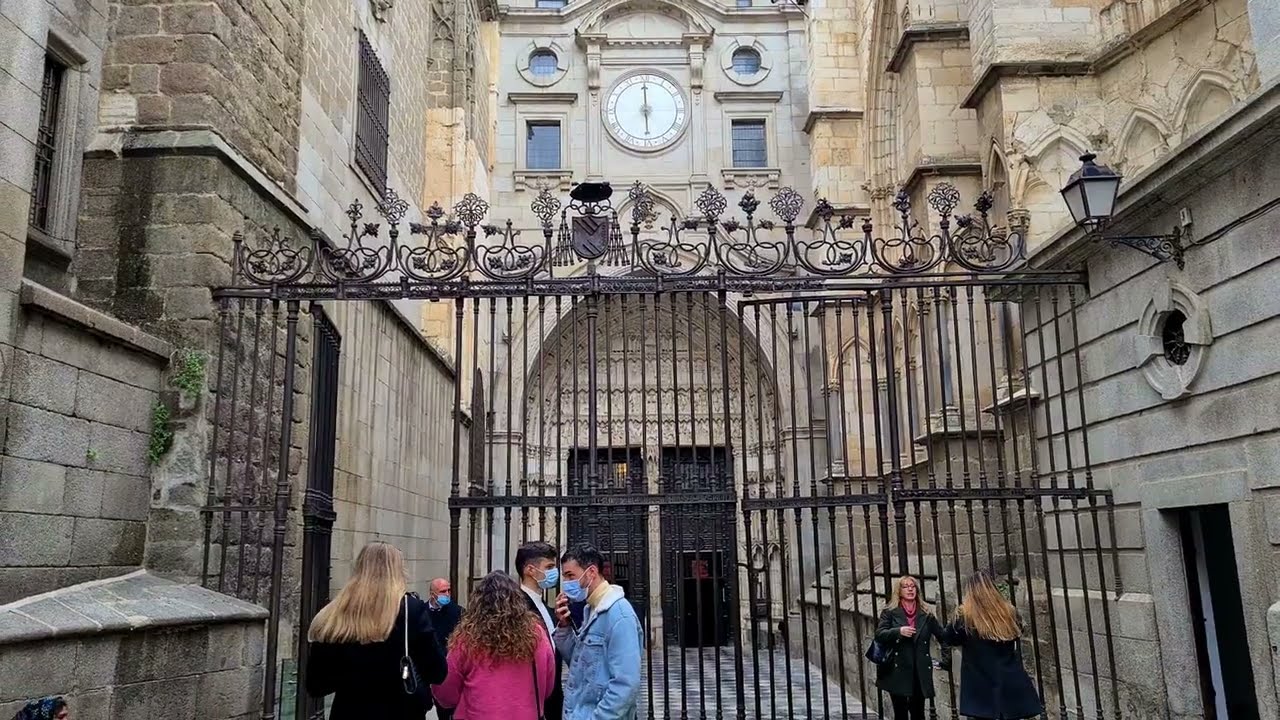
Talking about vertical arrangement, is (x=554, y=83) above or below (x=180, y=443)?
above

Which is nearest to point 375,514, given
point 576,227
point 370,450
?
point 370,450

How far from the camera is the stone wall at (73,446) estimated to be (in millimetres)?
5520

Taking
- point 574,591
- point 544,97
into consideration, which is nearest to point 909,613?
point 574,591

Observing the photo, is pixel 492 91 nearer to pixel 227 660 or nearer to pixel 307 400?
pixel 307 400

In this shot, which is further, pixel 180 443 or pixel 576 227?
pixel 576 227

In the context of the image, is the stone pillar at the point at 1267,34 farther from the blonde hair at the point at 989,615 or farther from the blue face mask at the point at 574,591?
the blue face mask at the point at 574,591

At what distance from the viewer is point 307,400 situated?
873 cm

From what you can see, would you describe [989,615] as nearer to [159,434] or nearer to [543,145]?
[159,434]

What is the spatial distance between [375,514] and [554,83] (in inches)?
515

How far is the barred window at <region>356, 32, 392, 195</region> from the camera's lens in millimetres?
11938

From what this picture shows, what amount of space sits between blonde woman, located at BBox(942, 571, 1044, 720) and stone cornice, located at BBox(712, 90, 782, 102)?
1711 cm

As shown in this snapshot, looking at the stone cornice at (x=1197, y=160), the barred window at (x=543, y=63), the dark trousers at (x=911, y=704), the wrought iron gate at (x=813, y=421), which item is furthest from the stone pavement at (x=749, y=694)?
the barred window at (x=543, y=63)

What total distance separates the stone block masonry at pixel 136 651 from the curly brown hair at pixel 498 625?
2328 millimetres

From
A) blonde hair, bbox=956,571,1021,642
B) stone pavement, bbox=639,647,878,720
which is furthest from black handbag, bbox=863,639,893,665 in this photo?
blonde hair, bbox=956,571,1021,642
